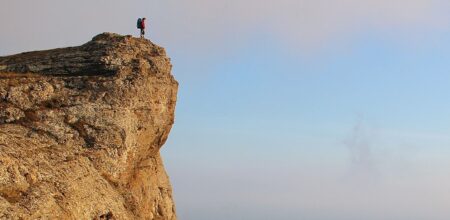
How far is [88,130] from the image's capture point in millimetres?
50281

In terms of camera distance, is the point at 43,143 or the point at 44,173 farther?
the point at 43,143

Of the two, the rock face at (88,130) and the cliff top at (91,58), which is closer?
the rock face at (88,130)

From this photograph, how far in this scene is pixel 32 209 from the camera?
36.0 m

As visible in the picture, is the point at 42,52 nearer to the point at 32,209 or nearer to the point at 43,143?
the point at 43,143

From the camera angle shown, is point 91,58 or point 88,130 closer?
point 88,130

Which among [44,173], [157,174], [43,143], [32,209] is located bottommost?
[32,209]

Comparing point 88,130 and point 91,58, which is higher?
point 91,58

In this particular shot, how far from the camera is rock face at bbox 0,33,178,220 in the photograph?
39125mm

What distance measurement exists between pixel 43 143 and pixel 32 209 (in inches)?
398

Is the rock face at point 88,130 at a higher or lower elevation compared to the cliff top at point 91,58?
lower

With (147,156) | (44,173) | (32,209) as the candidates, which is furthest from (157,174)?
(32,209)

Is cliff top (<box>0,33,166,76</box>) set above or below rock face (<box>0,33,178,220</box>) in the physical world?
above

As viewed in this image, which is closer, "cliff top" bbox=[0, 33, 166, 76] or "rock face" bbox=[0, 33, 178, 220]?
"rock face" bbox=[0, 33, 178, 220]

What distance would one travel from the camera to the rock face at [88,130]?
39125mm
